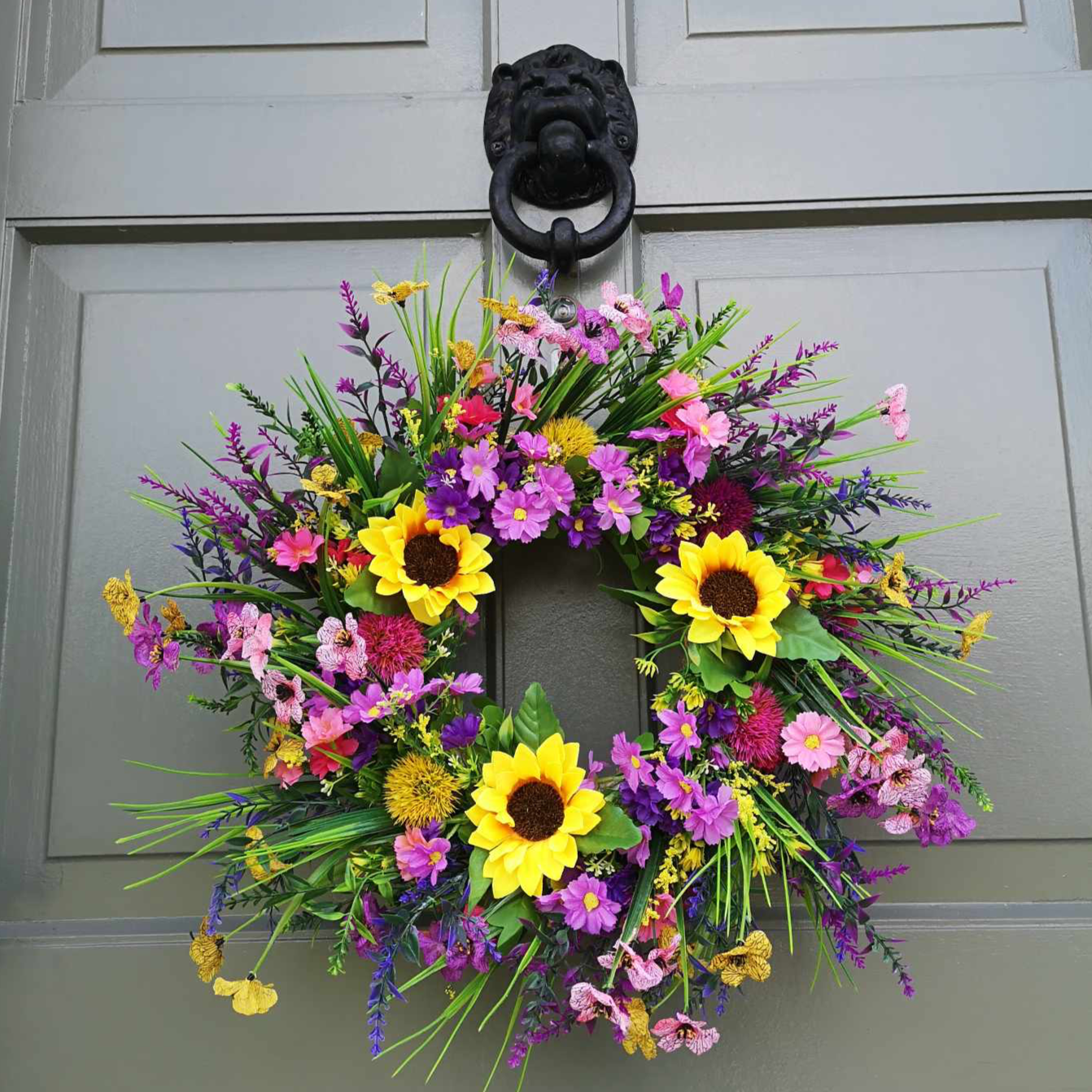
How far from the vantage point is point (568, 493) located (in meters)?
0.87

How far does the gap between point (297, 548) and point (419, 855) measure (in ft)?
0.94

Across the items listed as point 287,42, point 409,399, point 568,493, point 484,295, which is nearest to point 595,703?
point 568,493

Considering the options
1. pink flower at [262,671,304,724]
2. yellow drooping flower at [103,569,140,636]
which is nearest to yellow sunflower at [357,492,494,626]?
pink flower at [262,671,304,724]

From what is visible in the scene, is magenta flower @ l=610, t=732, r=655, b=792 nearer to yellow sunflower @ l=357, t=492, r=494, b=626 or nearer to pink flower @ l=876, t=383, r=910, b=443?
yellow sunflower @ l=357, t=492, r=494, b=626

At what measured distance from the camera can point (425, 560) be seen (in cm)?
85

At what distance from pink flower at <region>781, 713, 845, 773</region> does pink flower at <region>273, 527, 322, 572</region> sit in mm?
440

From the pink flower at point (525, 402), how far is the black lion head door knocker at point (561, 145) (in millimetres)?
229

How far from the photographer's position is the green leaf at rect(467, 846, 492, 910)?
79 centimetres

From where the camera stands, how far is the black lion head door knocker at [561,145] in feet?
3.43

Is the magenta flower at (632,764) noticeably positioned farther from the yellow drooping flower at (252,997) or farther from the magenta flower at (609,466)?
the yellow drooping flower at (252,997)

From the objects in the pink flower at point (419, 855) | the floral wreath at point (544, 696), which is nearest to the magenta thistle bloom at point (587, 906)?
the floral wreath at point (544, 696)

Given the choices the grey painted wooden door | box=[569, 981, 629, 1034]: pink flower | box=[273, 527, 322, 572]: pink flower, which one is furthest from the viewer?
the grey painted wooden door

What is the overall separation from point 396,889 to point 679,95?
3.05 ft

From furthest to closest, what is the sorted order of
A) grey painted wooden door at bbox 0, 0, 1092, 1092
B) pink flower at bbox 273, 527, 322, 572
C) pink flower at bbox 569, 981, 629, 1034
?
grey painted wooden door at bbox 0, 0, 1092, 1092, pink flower at bbox 273, 527, 322, 572, pink flower at bbox 569, 981, 629, 1034
